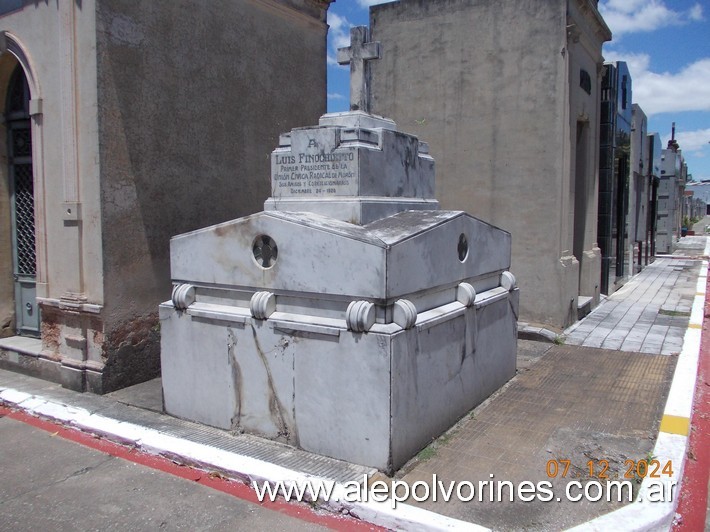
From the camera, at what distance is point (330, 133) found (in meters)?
5.41

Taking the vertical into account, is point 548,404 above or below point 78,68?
below

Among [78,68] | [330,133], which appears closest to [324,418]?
[330,133]

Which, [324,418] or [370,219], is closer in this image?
[324,418]

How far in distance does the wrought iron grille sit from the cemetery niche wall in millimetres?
3029

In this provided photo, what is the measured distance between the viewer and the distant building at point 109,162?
621 cm

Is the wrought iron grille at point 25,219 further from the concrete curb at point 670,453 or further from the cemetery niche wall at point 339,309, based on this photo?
the concrete curb at point 670,453

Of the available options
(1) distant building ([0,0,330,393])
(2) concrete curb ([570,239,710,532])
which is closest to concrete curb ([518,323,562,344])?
(2) concrete curb ([570,239,710,532])

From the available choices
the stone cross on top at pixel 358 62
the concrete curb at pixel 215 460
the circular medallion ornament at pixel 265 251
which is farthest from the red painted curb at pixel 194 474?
the stone cross on top at pixel 358 62

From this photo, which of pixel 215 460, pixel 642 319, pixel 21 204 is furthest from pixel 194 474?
pixel 642 319

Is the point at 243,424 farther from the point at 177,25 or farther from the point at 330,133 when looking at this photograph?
the point at 177,25

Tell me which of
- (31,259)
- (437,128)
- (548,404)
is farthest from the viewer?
(437,128)

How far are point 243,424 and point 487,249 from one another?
3001mm

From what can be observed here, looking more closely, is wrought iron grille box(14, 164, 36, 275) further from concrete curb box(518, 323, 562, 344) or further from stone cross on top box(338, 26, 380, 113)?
concrete curb box(518, 323, 562, 344)

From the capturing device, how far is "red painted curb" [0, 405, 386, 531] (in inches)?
150
